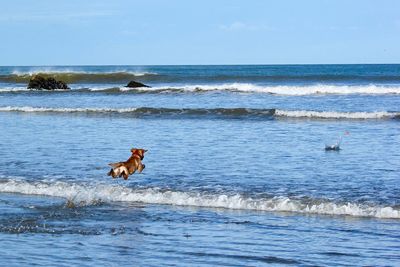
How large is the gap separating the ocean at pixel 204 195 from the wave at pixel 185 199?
20mm

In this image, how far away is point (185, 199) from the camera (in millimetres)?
11492

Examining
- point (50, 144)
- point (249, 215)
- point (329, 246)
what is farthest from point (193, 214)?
point (50, 144)

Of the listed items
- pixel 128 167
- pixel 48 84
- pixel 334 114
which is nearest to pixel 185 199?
pixel 128 167

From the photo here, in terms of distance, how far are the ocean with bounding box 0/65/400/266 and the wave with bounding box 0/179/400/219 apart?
0.06 feet

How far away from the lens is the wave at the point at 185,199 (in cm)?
1047

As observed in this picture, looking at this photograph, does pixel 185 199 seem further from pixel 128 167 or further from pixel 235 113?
pixel 235 113

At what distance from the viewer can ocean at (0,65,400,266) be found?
8320mm

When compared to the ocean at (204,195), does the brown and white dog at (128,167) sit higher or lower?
higher

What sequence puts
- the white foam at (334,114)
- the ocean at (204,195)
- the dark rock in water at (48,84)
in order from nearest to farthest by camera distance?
the ocean at (204,195) < the white foam at (334,114) < the dark rock in water at (48,84)

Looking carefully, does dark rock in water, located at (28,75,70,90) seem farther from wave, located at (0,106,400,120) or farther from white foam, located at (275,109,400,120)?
white foam, located at (275,109,400,120)

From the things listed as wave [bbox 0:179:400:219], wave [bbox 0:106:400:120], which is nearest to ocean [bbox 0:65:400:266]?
wave [bbox 0:179:400:219]

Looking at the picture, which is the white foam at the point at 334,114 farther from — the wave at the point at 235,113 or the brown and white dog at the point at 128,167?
the brown and white dog at the point at 128,167

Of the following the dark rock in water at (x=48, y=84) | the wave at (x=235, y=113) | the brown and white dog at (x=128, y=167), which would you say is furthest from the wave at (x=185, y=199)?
the dark rock in water at (x=48, y=84)

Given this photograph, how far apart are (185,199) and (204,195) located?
32 cm
